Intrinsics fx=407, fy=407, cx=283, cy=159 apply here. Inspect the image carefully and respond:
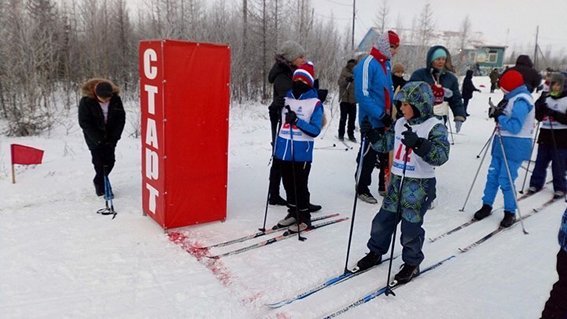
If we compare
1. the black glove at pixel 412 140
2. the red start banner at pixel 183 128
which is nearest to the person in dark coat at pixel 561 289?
the black glove at pixel 412 140

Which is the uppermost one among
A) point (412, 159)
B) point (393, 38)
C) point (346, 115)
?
point (393, 38)

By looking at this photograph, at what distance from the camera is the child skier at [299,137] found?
13.6 ft

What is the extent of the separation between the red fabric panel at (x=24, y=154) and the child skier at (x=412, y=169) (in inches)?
176

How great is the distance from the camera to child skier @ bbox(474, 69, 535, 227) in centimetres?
457

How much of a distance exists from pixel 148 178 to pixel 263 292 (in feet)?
6.38

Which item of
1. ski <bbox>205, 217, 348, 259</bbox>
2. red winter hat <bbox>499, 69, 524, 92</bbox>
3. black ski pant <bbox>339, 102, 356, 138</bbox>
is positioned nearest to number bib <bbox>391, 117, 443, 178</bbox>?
ski <bbox>205, 217, 348, 259</bbox>

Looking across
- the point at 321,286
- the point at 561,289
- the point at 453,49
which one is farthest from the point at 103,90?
the point at 453,49

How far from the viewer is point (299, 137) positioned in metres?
4.22

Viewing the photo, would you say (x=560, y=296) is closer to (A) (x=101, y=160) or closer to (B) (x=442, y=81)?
(B) (x=442, y=81)

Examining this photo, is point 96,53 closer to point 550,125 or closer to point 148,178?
point 148,178

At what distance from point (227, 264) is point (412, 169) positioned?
5.81 ft

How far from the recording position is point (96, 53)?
16.1 meters

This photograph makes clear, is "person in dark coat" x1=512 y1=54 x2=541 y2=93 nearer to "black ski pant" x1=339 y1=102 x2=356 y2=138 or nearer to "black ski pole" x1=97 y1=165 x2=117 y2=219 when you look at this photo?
"black ski pant" x1=339 y1=102 x2=356 y2=138

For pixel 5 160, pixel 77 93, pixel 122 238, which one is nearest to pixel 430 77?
pixel 122 238
